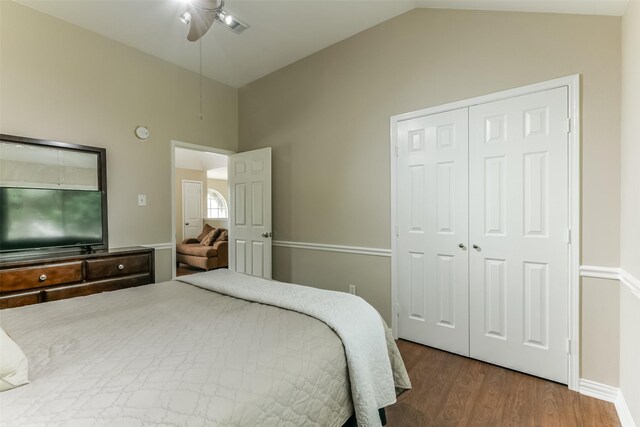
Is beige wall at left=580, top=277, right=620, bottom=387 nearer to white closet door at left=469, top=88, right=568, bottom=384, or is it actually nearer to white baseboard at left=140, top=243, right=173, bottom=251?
white closet door at left=469, top=88, right=568, bottom=384

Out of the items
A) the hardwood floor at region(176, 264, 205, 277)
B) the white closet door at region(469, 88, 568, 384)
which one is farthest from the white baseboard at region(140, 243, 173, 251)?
the white closet door at region(469, 88, 568, 384)

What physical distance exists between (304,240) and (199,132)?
1866 mm

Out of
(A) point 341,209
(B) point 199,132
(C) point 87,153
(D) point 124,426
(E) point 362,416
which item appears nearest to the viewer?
(D) point 124,426

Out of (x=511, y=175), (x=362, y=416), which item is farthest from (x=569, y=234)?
(x=362, y=416)

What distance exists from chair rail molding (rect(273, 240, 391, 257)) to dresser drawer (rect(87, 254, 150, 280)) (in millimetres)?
1443

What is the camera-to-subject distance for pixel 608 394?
1.85 m

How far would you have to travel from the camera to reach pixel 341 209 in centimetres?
312

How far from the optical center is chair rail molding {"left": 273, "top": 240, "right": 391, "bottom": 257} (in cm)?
285

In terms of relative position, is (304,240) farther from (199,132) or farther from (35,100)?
(35,100)

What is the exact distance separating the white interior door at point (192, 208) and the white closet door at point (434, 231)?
21.1 feet

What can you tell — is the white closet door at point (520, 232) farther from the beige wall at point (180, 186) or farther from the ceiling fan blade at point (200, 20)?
the beige wall at point (180, 186)

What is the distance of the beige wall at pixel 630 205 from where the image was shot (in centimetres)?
150

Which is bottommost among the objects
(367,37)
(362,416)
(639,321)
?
(362,416)

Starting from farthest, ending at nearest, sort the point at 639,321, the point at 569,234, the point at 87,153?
the point at 87,153 → the point at 569,234 → the point at 639,321
